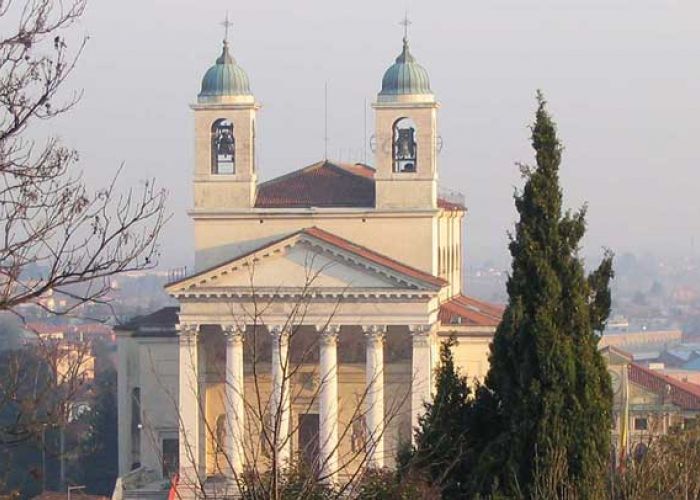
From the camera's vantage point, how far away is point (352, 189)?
6372cm

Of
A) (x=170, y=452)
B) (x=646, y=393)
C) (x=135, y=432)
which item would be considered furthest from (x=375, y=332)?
(x=646, y=393)

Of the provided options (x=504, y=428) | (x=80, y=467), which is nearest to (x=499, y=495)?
(x=504, y=428)

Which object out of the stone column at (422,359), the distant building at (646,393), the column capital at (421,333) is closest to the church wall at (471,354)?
the stone column at (422,359)

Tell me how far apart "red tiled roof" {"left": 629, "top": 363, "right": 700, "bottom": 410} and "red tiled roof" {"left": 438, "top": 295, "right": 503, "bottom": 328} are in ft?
14.8

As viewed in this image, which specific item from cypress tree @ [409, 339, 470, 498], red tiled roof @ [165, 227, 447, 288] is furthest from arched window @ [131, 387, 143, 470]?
cypress tree @ [409, 339, 470, 498]

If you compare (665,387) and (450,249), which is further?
(450,249)

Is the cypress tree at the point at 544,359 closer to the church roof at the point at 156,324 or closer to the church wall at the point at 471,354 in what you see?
the church wall at the point at 471,354

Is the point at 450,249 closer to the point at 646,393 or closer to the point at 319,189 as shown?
the point at 646,393

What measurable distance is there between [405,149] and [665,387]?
11.4m

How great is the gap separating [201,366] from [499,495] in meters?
30.2

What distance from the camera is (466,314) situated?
63.3 m

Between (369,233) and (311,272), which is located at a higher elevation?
(369,233)

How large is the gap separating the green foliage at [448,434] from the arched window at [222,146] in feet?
92.9

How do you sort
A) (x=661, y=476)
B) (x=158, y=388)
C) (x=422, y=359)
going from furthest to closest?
(x=158, y=388), (x=422, y=359), (x=661, y=476)
